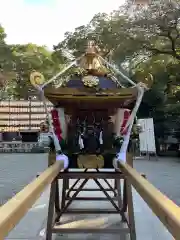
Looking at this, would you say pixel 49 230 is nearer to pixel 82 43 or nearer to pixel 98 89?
pixel 98 89

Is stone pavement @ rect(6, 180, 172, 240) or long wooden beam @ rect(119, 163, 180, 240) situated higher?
long wooden beam @ rect(119, 163, 180, 240)

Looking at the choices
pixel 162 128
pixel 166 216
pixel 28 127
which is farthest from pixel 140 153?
pixel 166 216

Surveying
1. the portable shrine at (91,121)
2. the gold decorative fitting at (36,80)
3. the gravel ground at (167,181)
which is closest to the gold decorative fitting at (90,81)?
the portable shrine at (91,121)

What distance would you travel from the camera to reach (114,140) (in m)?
5.04

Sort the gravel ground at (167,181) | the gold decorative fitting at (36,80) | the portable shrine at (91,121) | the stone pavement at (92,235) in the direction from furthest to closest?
1. the gravel ground at (167,181)
2. the stone pavement at (92,235)
3. the portable shrine at (91,121)
4. the gold decorative fitting at (36,80)

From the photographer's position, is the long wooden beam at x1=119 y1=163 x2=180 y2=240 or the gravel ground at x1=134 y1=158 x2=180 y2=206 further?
the gravel ground at x1=134 y1=158 x2=180 y2=206

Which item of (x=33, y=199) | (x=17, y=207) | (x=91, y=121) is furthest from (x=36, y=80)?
(x=17, y=207)

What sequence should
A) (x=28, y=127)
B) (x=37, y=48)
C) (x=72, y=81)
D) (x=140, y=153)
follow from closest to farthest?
(x=72, y=81) < (x=140, y=153) < (x=28, y=127) < (x=37, y=48)

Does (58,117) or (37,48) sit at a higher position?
(37,48)

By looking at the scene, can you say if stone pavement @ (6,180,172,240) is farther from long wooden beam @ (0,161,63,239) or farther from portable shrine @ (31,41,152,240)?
long wooden beam @ (0,161,63,239)

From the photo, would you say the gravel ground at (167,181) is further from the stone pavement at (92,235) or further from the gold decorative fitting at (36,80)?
the gold decorative fitting at (36,80)

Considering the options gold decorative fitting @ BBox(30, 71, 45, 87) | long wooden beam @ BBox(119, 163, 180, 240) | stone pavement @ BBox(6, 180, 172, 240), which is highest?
gold decorative fitting @ BBox(30, 71, 45, 87)

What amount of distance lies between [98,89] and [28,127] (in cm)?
2482

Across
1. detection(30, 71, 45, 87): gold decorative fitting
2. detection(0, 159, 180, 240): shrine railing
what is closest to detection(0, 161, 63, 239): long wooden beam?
detection(0, 159, 180, 240): shrine railing
